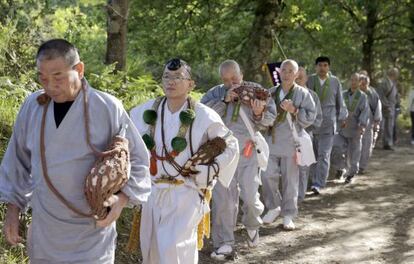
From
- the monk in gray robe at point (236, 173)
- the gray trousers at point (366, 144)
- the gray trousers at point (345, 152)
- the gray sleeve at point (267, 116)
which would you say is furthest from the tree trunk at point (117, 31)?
the gray trousers at point (366, 144)

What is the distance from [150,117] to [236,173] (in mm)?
2444

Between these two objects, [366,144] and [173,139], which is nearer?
[173,139]

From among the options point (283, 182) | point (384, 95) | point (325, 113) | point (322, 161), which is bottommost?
point (283, 182)

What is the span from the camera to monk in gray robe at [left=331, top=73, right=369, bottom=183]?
12734 millimetres

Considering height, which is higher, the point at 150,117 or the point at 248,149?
the point at 150,117

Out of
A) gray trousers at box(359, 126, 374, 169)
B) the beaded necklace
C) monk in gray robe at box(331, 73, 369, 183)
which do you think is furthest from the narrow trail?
the beaded necklace

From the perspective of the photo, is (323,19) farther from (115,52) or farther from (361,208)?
(115,52)

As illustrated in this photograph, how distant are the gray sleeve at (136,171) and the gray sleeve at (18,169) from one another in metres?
0.53

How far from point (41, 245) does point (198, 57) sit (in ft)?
37.7

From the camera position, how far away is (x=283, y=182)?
8938 mm

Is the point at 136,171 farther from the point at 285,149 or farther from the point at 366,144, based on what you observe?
the point at 366,144

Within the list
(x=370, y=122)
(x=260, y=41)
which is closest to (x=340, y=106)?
(x=260, y=41)

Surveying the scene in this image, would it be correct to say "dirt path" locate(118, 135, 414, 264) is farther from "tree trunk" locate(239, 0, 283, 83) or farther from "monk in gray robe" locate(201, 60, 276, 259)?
"tree trunk" locate(239, 0, 283, 83)

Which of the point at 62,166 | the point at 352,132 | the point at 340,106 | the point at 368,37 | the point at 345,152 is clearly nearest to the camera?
the point at 62,166
